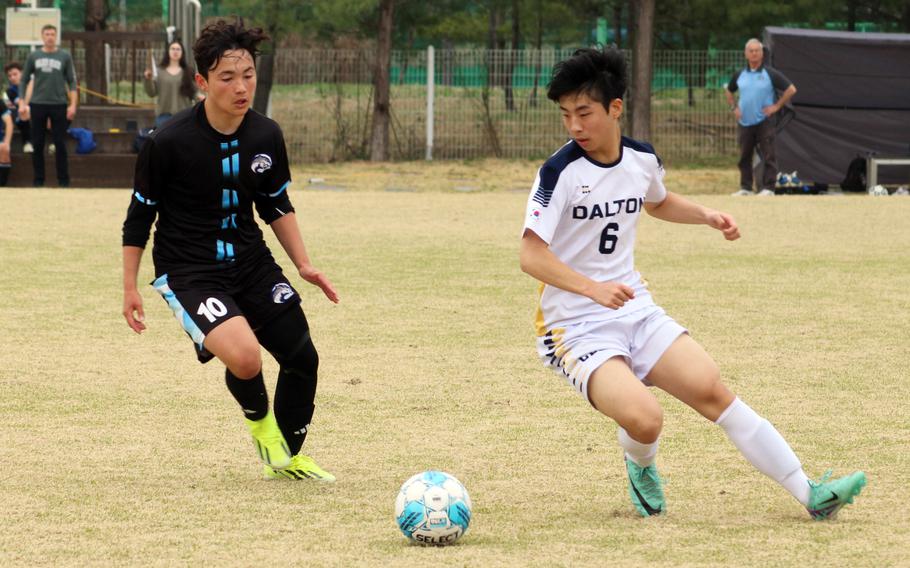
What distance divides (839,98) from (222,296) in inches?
675

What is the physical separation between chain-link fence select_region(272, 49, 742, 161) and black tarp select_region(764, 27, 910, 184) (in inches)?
166

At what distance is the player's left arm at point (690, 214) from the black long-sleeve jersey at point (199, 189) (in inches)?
59.0

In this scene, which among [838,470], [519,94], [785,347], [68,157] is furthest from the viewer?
[519,94]

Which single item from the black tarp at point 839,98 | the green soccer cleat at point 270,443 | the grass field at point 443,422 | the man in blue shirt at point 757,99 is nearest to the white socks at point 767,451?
the grass field at point 443,422

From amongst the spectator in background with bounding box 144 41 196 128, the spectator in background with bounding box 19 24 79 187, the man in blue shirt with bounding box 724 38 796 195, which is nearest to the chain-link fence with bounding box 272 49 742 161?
the man in blue shirt with bounding box 724 38 796 195

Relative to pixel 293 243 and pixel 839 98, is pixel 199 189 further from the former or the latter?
pixel 839 98

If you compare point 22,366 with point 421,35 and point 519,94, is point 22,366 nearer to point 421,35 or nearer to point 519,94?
point 519,94

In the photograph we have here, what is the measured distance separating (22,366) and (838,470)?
4.53m

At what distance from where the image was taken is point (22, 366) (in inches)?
315

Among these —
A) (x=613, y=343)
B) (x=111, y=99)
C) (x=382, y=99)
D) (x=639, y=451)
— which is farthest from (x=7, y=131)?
(x=639, y=451)

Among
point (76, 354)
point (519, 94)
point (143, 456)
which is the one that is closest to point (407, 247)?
point (76, 354)

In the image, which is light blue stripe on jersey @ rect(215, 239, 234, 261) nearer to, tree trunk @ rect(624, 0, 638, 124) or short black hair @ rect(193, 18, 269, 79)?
short black hair @ rect(193, 18, 269, 79)

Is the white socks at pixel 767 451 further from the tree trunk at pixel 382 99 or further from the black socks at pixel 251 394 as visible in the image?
the tree trunk at pixel 382 99

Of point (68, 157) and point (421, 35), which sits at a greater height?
point (421, 35)
